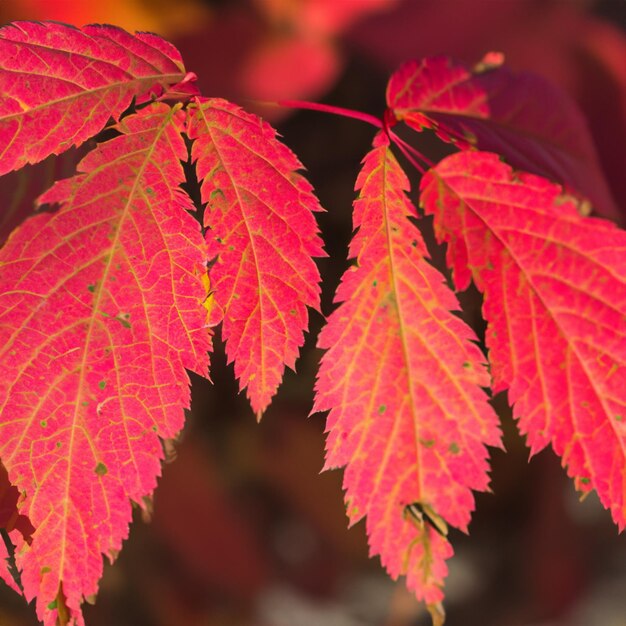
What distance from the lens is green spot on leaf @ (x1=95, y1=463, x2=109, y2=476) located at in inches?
13.7

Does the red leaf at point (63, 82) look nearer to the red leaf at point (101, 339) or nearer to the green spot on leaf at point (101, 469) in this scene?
the red leaf at point (101, 339)

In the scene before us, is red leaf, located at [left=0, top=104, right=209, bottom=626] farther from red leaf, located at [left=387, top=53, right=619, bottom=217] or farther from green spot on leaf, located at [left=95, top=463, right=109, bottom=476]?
red leaf, located at [left=387, top=53, right=619, bottom=217]

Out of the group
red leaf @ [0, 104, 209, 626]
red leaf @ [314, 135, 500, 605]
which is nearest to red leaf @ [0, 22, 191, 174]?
red leaf @ [0, 104, 209, 626]

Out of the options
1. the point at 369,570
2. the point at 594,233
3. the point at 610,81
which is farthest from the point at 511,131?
the point at 369,570

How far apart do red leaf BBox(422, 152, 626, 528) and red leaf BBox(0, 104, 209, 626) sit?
6.2 inches

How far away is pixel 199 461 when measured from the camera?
72cm

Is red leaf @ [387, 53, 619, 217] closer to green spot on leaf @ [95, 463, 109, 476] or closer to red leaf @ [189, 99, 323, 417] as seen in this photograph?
red leaf @ [189, 99, 323, 417]

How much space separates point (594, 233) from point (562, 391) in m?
0.10

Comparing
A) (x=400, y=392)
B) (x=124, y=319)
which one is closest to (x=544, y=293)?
(x=400, y=392)

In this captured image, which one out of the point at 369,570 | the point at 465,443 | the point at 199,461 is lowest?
the point at 369,570

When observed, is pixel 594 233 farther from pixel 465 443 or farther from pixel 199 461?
pixel 199 461

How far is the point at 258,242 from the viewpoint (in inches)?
13.8

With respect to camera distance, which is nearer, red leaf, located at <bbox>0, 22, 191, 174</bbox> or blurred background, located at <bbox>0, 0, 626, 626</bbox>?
red leaf, located at <bbox>0, 22, 191, 174</bbox>

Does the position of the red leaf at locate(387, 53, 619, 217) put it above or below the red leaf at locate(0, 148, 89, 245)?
above
